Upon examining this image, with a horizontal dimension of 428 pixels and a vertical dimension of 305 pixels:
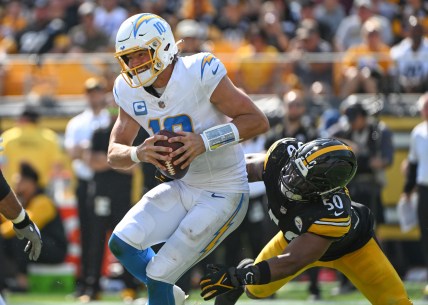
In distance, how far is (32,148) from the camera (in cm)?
1064

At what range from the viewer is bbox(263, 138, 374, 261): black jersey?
5.80 metres

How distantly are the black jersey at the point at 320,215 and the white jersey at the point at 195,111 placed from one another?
21 centimetres

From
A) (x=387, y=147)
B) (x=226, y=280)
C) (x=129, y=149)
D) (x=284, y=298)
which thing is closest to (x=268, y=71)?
(x=387, y=147)

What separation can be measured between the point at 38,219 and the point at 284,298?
2.68 metres

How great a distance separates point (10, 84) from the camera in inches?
458

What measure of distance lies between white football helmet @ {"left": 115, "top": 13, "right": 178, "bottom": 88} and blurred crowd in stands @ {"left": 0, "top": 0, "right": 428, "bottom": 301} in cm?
283

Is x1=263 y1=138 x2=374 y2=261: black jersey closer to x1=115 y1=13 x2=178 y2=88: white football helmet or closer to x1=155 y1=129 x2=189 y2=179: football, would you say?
x1=155 y1=129 x2=189 y2=179: football

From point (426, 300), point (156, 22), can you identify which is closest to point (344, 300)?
point (426, 300)

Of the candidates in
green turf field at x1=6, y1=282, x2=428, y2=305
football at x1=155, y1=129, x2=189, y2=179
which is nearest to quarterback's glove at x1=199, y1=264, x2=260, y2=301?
football at x1=155, y1=129, x2=189, y2=179

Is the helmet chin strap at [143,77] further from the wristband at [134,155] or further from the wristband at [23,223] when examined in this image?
the wristband at [23,223]

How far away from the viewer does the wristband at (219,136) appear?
229 inches

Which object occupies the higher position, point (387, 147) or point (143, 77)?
point (143, 77)

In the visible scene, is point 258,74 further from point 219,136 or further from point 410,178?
point 219,136

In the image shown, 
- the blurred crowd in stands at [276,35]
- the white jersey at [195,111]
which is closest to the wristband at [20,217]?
the white jersey at [195,111]
